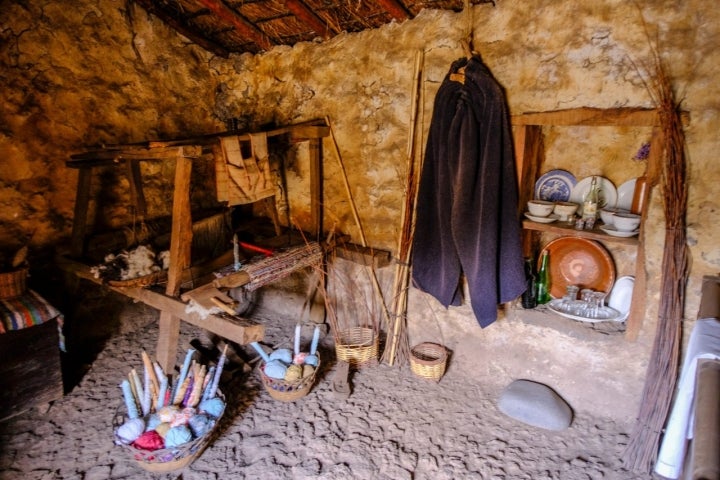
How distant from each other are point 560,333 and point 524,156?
117 cm

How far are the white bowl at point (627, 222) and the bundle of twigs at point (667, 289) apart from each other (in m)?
0.13

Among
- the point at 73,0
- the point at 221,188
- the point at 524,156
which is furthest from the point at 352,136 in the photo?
the point at 73,0

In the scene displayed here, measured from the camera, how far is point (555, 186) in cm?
259

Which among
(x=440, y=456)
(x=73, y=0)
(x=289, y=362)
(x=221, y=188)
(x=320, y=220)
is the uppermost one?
(x=73, y=0)

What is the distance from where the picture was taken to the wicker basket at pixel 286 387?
8.56ft

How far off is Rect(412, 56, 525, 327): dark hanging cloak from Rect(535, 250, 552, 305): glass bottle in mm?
356

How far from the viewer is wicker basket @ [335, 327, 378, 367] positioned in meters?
3.01

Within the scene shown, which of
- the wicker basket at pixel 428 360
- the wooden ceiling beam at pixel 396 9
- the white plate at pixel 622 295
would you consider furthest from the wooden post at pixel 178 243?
the white plate at pixel 622 295

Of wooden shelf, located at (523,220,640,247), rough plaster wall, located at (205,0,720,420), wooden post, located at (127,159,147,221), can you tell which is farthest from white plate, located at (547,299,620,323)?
wooden post, located at (127,159,147,221)

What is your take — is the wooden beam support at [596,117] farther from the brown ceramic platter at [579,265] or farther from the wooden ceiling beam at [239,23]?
the wooden ceiling beam at [239,23]

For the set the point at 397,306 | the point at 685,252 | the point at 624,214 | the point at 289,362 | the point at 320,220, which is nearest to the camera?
the point at 685,252

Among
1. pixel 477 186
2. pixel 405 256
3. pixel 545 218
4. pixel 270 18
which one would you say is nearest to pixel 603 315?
pixel 545 218

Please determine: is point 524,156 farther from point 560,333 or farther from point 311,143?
point 311,143

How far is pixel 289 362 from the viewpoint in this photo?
277cm
